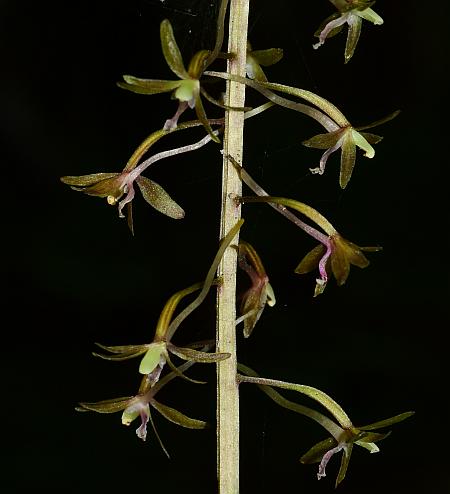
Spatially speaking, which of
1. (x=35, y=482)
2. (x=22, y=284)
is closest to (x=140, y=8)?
(x=22, y=284)

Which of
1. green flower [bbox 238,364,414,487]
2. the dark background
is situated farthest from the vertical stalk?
the dark background

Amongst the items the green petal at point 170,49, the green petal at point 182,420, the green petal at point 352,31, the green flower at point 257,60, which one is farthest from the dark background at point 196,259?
the green petal at point 170,49

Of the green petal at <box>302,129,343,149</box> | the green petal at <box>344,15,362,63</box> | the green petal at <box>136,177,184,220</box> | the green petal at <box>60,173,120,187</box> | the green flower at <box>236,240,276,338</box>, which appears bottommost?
the green flower at <box>236,240,276,338</box>

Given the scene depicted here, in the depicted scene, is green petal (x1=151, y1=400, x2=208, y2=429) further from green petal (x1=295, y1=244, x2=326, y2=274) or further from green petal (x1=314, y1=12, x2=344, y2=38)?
green petal (x1=314, y1=12, x2=344, y2=38)

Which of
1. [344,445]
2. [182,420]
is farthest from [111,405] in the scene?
[344,445]

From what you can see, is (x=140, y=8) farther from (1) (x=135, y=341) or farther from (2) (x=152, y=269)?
(1) (x=135, y=341)

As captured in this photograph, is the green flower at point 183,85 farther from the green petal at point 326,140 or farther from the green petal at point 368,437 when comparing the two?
the green petal at point 368,437
